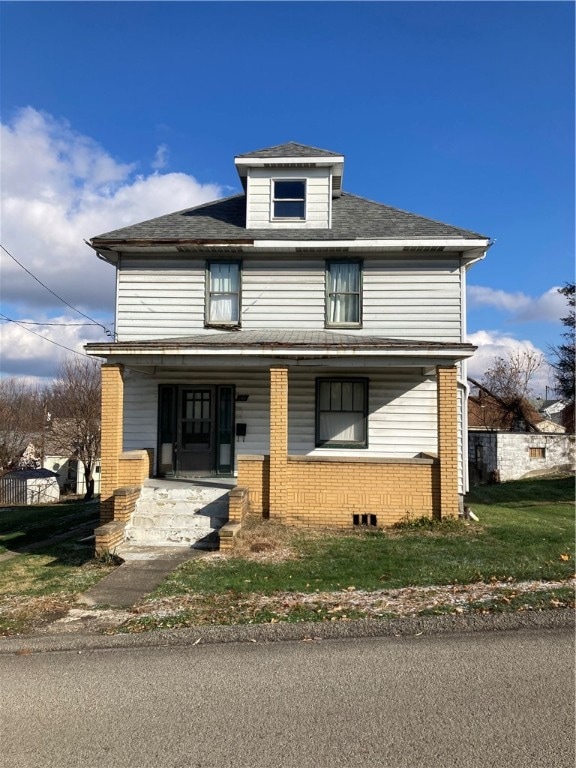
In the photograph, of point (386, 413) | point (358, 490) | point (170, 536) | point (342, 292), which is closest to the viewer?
point (170, 536)

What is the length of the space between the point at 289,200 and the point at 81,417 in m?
22.5

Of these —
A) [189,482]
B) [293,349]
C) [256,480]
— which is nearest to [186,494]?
[189,482]

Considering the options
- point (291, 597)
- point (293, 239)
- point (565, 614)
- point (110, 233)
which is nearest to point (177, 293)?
point (110, 233)

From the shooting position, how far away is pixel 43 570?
8.60 metres

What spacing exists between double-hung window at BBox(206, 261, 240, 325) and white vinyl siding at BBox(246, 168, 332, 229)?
4.06 ft

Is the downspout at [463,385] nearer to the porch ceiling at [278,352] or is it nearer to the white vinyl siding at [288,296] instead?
the white vinyl siding at [288,296]

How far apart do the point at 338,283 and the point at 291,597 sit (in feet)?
26.5

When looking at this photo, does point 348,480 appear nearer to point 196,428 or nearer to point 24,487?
point 196,428

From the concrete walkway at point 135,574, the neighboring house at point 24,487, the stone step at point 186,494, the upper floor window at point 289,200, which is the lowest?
the neighboring house at point 24,487

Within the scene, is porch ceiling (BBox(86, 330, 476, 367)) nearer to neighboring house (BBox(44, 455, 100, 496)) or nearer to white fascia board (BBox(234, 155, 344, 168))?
white fascia board (BBox(234, 155, 344, 168))

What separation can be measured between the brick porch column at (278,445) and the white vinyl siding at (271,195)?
4.44 m

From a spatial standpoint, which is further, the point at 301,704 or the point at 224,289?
the point at 224,289

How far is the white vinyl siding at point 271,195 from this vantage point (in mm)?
13461

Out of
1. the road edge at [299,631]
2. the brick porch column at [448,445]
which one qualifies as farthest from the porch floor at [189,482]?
the road edge at [299,631]
